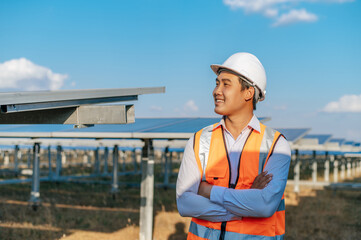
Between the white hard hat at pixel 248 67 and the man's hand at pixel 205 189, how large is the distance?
24.8 inches

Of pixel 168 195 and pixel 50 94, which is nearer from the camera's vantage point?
pixel 50 94

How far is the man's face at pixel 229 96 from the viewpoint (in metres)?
2.23

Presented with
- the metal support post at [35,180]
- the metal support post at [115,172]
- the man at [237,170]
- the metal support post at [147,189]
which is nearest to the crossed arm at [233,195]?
the man at [237,170]

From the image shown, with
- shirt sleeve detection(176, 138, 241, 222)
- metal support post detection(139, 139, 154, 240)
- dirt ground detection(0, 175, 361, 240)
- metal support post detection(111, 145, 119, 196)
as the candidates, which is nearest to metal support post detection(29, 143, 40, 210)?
dirt ground detection(0, 175, 361, 240)

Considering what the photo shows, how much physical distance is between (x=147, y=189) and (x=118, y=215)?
4.25 metres

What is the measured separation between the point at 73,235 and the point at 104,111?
8.09m

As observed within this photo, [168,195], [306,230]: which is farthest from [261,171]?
[168,195]

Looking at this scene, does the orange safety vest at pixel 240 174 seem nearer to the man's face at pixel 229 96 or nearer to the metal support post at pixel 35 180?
the man's face at pixel 229 96

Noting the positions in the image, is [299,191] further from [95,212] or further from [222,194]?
[222,194]

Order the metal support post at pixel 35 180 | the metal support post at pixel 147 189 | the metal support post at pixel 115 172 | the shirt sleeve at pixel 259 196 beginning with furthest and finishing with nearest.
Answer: the metal support post at pixel 115 172 → the metal support post at pixel 35 180 → the metal support post at pixel 147 189 → the shirt sleeve at pixel 259 196

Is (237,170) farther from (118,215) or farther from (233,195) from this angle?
(118,215)

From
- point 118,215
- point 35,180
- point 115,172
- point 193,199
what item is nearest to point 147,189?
point 118,215

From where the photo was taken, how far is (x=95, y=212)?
42.4 feet

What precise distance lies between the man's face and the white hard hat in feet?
0.18
